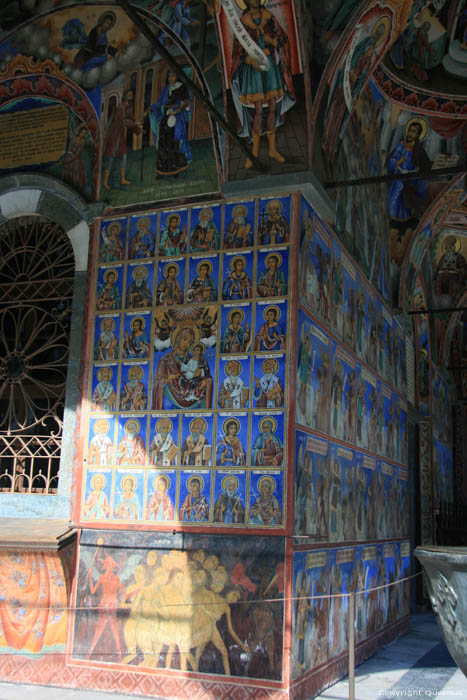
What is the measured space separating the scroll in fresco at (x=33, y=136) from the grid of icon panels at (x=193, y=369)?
5.65ft

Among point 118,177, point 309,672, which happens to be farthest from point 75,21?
point 309,672

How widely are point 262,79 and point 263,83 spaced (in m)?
0.04

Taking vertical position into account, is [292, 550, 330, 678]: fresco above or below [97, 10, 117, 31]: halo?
below

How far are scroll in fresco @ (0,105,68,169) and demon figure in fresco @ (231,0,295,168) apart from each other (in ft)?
8.68

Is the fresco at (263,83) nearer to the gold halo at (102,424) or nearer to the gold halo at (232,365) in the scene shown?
the gold halo at (232,365)

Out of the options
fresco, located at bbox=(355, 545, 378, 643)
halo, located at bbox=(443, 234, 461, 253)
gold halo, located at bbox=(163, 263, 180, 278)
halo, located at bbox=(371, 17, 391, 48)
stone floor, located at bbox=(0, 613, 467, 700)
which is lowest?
stone floor, located at bbox=(0, 613, 467, 700)

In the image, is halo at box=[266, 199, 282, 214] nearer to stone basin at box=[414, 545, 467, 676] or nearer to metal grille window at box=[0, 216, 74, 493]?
metal grille window at box=[0, 216, 74, 493]

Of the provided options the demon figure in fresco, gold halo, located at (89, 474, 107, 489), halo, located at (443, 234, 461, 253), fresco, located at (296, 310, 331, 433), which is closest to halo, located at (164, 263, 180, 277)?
the demon figure in fresco

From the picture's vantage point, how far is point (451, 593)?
428cm

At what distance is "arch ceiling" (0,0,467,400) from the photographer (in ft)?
29.6

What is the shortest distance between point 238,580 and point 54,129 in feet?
20.2

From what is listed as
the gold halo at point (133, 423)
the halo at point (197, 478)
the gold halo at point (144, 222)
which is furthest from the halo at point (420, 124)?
the halo at point (197, 478)

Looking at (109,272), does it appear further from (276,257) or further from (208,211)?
(276,257)

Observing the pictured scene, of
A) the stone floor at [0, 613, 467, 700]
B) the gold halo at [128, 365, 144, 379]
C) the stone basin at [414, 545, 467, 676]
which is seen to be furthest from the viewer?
the gold halo at [128, 365, 144, 379]
